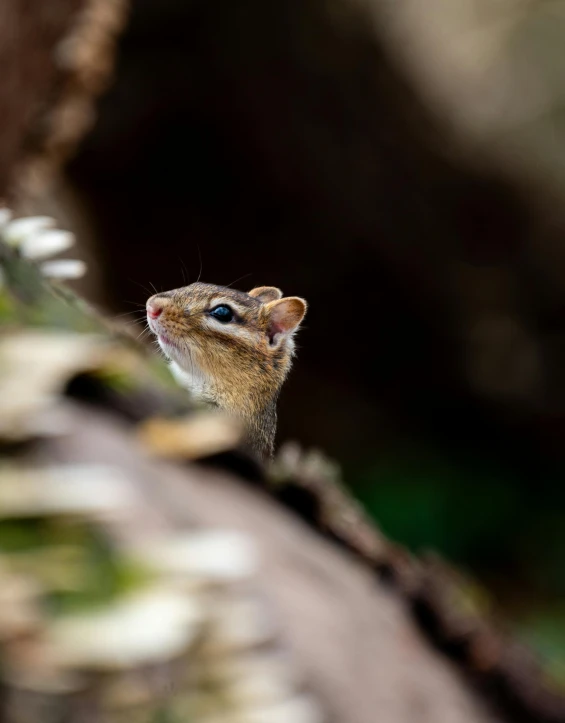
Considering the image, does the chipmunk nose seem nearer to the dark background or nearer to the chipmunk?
the chipmunk

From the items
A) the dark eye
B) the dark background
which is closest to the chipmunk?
the dark eye

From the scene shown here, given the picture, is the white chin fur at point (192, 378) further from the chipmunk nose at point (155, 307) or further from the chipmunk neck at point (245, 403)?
the chipmunk nose at point (155, 307)

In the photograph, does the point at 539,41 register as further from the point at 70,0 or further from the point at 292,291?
the point at 70,0

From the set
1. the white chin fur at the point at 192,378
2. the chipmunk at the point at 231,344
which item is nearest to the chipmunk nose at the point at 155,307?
the chipmunk at the point at 231,344

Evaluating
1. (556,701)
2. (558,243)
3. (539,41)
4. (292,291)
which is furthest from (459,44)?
(556,701)

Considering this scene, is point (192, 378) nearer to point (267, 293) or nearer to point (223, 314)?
point (223, 314)

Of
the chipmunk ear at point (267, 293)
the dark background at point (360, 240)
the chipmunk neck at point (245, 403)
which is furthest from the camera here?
the dark background at point (360, 240)
